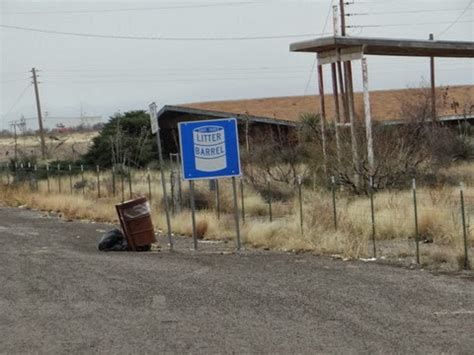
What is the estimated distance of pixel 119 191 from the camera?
90.6 feet

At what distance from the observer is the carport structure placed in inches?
829

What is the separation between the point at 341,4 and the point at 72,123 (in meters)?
123

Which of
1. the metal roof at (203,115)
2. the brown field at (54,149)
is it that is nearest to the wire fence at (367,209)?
the metal roof at (203,115)

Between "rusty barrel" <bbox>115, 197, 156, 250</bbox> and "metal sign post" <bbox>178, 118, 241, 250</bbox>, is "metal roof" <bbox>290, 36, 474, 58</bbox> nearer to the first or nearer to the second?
"metal sign post" <bbox>178, 118, 241, 250</bbox>

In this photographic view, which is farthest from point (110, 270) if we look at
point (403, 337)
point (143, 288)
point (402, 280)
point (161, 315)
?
point (403, 337)

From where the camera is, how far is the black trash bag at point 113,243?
1438 centimetres

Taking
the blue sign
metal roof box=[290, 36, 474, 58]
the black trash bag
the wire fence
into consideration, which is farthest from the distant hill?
the blue sign

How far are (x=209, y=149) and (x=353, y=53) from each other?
9.53 metres

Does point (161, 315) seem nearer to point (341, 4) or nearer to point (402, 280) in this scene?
point (402, 280)

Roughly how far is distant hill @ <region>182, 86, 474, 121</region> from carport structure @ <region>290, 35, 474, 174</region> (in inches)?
525

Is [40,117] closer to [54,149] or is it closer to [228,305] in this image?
[54,149]

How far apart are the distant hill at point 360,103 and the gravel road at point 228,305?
27.3 m

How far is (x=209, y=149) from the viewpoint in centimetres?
1370

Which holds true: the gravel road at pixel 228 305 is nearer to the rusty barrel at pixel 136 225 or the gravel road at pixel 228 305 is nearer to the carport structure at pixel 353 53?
the rusty barrel at pixel 136 225
